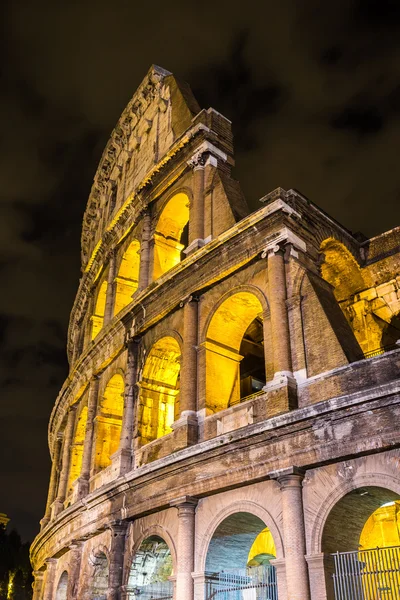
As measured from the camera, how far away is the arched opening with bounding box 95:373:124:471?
14984mm

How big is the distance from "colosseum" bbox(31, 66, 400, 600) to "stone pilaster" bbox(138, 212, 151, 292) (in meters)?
0.05

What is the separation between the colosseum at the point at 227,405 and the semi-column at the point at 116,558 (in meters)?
0.03

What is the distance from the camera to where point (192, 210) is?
1452 cm

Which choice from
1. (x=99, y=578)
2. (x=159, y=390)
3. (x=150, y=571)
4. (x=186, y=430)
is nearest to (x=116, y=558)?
(x=150, y=571)

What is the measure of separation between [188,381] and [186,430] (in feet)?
3.36

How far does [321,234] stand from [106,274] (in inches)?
332

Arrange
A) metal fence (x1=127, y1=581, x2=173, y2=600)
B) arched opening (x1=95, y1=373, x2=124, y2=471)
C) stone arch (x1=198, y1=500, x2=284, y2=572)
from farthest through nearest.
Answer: arched opening (x1=95, y1=373, x2=124, y2=471) < metal fence (x1=127, y1=581, x2=173, y2=600) < stone arch (x1=198, y1=500, x2=284, y2=572)

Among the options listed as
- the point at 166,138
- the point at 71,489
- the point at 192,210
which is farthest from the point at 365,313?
the point at 71,489

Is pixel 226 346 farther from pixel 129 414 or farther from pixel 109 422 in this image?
pixel 109 422

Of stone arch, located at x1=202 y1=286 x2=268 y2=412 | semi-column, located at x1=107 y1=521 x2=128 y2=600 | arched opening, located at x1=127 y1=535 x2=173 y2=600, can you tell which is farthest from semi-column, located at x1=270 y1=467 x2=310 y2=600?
semi-column, located at x1=107 y1=521 x2=128 y2=600

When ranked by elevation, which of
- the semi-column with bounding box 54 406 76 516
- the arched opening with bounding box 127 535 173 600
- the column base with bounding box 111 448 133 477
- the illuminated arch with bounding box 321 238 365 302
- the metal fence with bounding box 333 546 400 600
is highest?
the illuminated arch with bounding box 321 238 365 302

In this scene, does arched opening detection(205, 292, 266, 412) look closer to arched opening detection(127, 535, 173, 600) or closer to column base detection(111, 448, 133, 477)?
column base detection(111, 448, 133, 477)

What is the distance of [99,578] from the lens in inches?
528

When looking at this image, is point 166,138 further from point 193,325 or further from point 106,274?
point 193,325
